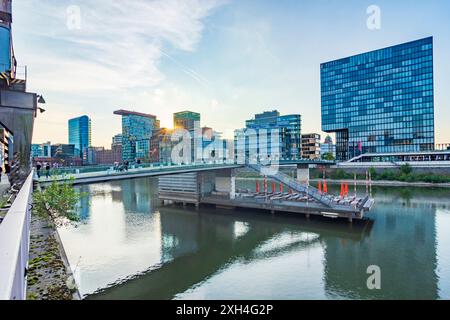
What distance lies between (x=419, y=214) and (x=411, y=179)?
97.1ft

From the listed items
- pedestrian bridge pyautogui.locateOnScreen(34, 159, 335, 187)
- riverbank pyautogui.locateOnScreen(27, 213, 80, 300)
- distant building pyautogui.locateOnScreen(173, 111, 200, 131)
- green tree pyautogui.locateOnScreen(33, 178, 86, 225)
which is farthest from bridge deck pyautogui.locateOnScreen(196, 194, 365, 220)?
distant building pyautogui.locateOnScreen(173, 111, 200, 131)

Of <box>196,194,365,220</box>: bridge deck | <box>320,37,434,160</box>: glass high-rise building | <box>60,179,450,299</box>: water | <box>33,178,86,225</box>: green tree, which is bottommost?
<box>60,179,450,299</box>: water

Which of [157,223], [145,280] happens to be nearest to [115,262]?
[145,280]

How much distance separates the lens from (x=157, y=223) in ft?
83.9

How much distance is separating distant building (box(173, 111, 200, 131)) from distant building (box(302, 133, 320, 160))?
239 ft

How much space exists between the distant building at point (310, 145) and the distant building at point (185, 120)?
239ft

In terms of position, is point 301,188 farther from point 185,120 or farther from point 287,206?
point 185,120

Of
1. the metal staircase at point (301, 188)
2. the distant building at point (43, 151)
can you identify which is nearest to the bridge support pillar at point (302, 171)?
the metal staircase at point (301, 188)

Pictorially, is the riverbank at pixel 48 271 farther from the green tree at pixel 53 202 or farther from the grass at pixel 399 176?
the grass at pixel 399 176

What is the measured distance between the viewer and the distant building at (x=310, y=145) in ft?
354

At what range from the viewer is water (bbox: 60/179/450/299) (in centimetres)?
1267

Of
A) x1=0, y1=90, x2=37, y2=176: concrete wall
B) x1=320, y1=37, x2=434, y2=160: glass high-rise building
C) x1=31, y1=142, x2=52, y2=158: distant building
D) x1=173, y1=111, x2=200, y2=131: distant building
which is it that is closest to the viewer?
x1=0, y1=90, x2=37, y2=176: concrete wall

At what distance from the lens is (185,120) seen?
531 ft

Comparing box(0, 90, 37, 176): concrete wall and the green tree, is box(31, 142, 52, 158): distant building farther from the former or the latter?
the green tree
